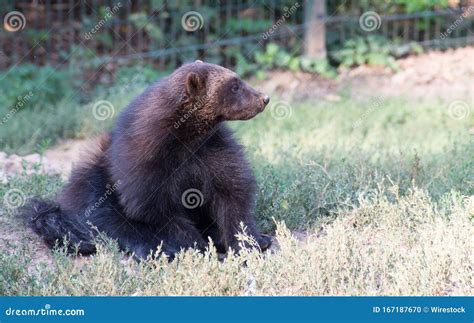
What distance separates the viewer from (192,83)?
6.07m

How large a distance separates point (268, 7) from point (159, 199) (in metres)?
8.45

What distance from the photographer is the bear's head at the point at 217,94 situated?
6098 mm

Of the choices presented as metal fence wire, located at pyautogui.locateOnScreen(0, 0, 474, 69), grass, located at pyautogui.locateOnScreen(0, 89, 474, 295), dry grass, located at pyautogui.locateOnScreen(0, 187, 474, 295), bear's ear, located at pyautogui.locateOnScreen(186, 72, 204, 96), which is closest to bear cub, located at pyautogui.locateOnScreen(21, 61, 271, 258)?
bear's ear, located at pyautogui.locateOnScreen(186, 72, 204, 96)

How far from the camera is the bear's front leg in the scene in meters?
6.20

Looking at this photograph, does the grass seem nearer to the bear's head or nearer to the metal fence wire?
the bear's head

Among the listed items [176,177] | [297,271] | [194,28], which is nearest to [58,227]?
[176,177]

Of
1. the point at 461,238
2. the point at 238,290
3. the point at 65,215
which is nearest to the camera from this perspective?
the point at 238,290

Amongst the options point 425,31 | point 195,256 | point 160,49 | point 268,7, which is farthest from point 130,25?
point 195,256

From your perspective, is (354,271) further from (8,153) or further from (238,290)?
(8,153)

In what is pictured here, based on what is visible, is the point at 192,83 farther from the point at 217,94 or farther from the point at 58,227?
the point at 58,227

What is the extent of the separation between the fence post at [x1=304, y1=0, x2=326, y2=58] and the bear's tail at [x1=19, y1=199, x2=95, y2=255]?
24.5 feet

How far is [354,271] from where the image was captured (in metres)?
5.25

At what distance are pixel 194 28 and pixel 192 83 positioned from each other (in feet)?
25.1

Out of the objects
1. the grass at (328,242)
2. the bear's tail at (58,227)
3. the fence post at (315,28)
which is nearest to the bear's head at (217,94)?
the grass at (328,242)
